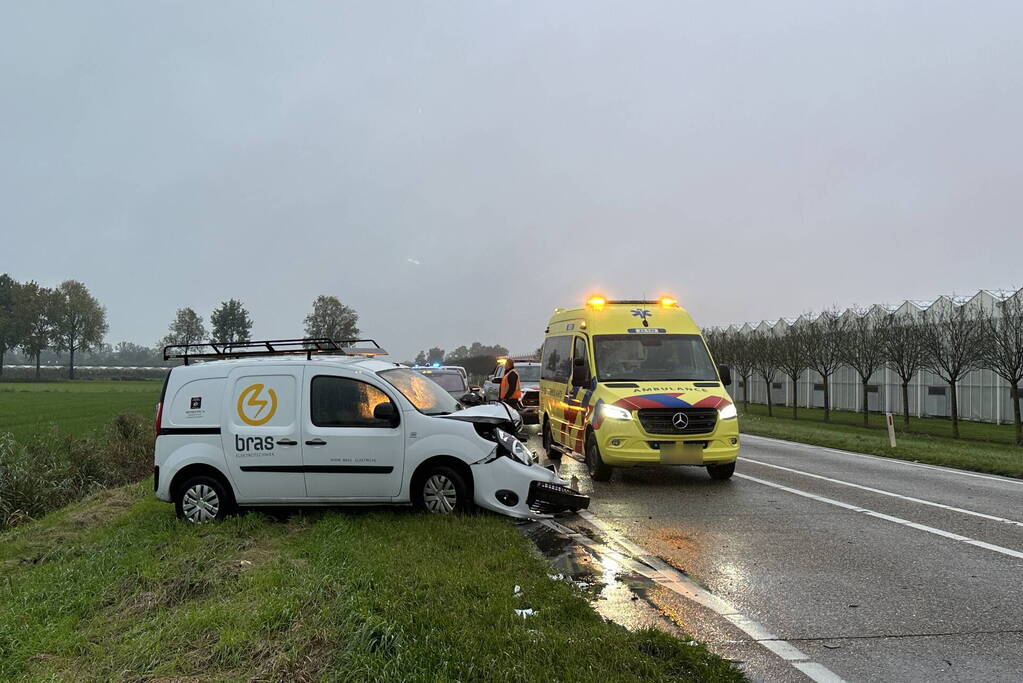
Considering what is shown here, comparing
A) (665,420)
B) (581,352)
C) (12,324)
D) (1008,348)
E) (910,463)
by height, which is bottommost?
(910,463)

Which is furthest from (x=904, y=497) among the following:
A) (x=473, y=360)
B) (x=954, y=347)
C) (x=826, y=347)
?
(x=473, y=360)

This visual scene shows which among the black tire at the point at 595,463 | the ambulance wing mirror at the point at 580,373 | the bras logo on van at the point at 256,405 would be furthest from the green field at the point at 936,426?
the bras logo on van at the point at 256,405

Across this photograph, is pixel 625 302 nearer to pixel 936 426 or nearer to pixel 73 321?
pixel 936 426

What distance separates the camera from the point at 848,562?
588 centimetres

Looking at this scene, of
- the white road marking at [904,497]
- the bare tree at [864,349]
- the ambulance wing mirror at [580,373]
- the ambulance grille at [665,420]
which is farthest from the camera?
the bare tree at [864,349]

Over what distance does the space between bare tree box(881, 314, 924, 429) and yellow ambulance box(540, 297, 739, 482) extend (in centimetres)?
2322

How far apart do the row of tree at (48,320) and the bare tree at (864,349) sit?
105954mm

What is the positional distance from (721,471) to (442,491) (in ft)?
16.0

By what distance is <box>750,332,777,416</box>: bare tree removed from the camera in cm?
4023

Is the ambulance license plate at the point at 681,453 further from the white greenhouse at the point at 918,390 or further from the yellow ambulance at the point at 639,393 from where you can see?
the white greenhouse at the point at 918,390

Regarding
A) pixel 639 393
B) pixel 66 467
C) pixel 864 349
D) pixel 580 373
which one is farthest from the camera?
pixel 864 349

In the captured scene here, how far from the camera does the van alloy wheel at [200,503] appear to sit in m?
7.32

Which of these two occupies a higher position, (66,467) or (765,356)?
(765,356)

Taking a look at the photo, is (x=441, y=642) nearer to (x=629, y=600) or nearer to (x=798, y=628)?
(x=629, y=600)
